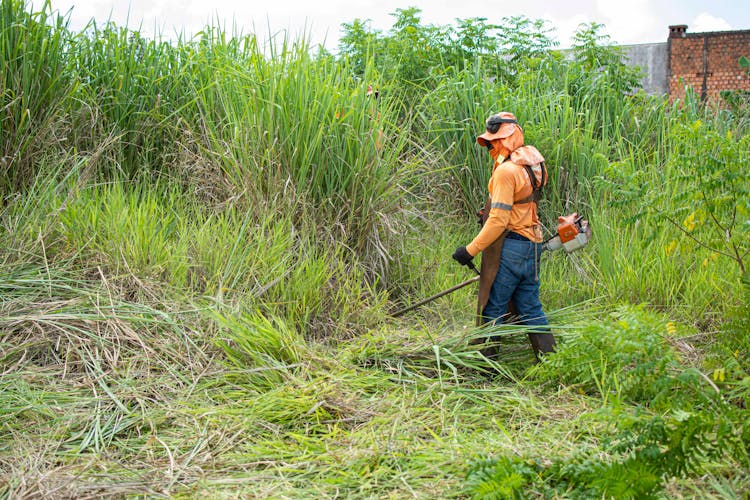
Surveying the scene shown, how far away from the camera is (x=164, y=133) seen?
6.53 m

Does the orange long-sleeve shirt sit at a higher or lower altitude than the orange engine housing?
higher

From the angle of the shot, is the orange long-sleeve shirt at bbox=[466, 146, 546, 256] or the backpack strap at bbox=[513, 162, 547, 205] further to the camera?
the backpack strap at bbox=[513, 162, 547, 205]

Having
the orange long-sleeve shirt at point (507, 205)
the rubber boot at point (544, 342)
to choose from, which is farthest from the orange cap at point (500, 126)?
the rubber boot at point (544, 342)

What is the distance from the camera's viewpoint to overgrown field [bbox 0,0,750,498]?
2.99m

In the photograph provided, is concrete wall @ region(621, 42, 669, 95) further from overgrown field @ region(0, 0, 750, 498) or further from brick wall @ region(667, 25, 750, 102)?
overgrown field @ region(0, 0, 750, 498)

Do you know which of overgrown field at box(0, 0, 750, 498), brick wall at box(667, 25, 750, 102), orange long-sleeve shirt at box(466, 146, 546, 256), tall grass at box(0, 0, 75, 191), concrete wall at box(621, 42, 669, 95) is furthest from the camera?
concrete wall at box(621, 42, 669, 95)

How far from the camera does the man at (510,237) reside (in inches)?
177

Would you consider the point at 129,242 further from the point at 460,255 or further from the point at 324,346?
the point at 460,255

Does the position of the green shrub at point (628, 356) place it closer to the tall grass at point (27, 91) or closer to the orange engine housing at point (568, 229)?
the orange engine housing at point (568, 229)

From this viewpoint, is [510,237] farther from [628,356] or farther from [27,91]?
[27,91]

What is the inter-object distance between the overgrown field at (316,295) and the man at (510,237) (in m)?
0.27

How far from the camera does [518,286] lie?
4793mm

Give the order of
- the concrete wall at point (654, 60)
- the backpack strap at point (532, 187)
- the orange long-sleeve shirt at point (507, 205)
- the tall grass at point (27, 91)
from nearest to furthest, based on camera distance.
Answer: the orange long-sleeve shirt at point (507, 205) < the backpack strap at point (532, 187) < the tall grass at point (27, 91) < the concrete wall at point (654, 60)

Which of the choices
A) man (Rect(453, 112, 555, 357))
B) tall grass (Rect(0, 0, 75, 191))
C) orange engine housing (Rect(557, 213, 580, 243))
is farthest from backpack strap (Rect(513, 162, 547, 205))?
tall grass (Rect(0, 0, 75, 191))
